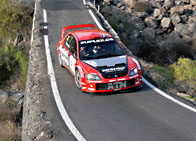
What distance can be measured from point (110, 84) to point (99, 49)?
63.9 inches

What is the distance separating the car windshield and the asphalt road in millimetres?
1233

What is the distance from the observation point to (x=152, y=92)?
931 centimetres

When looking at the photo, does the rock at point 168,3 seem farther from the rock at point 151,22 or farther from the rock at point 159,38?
the rock at point 159,38

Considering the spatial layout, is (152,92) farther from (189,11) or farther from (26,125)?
(189,11)

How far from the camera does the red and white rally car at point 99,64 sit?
876cm

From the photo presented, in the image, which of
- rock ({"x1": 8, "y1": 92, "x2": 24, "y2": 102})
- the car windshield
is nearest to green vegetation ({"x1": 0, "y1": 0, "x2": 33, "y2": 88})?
rock ({"x1": 8, "y1": 92, "x2": 24, "y2": 102})

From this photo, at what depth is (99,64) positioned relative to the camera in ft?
29.9

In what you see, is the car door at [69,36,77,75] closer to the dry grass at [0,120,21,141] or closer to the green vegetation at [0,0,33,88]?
the dry grass at [0,120,21,141]

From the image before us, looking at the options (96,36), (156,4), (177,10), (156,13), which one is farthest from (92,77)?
(156,4)

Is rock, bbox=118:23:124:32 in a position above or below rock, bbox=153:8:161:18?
below

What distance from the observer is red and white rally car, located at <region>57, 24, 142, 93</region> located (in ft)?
28.7

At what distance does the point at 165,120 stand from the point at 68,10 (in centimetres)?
1519

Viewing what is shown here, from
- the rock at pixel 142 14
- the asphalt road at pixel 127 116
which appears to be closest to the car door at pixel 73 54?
the asphalt road at pixel 127 116

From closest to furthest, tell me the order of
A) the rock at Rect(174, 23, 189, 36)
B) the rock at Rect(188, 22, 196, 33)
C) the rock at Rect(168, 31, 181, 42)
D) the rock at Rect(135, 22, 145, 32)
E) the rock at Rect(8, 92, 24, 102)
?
1. the rock at Rect(8, 92, 24, 102)
2. the rock at Rect(168, 31, 181, 42)
3. the rock at Rect(135, 22, 145, 32)
4. the rock at Rect(174, 23, 189, 36)
5. the rock at Rect(188, 22, 196, 33)
